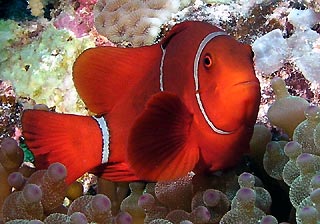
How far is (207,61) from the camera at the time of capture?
1285 mm

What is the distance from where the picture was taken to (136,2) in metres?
2.57

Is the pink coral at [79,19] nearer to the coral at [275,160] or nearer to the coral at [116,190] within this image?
the coral at [116,190]

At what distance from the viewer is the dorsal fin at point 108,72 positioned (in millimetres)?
1566

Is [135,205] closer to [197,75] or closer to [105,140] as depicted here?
[105,140]

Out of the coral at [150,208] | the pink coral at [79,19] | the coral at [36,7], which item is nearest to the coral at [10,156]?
the coral at [150,208]

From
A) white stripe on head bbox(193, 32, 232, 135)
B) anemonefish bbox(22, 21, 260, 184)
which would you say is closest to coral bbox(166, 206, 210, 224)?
anemonefish bbox(22, 21, 260, 184)

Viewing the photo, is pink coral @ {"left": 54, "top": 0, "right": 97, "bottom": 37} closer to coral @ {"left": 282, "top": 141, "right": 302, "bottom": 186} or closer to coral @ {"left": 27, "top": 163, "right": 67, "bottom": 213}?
coral @ {"left": 27, "top": 163, "right": 67, "bottom": 213}

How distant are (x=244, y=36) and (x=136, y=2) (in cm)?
75

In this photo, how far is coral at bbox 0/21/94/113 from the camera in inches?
99.0

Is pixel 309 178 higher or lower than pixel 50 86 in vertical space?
higher

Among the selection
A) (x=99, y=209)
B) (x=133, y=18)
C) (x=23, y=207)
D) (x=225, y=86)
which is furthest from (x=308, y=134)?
(x=133, y=18)

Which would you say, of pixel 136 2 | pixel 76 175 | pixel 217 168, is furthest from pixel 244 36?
pixel 76 175

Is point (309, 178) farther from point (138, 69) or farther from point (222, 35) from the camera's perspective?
point (138, 69)

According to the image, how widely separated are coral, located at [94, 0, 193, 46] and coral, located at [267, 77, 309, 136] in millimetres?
967
